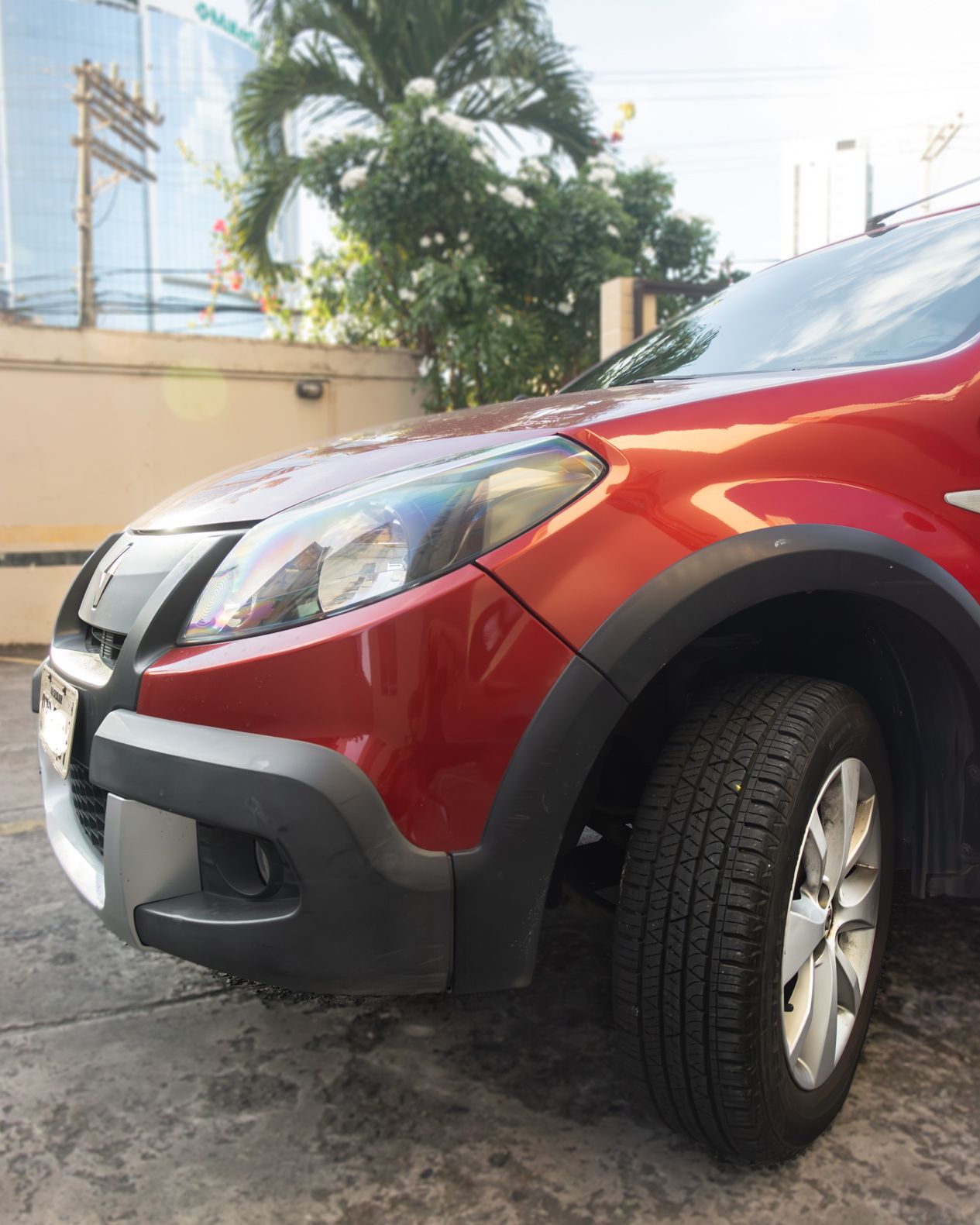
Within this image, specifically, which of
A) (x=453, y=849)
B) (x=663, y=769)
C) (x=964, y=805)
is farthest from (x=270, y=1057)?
(x=964, y=805)

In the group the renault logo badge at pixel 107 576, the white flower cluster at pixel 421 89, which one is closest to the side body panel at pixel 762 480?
the renault logo badge at pixel 107 576

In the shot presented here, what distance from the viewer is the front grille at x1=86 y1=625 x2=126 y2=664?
64.6 inches

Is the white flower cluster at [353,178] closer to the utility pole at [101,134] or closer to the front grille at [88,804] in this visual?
the front grille at [88,804]

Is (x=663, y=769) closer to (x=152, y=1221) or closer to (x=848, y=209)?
(x=152, y=1221)

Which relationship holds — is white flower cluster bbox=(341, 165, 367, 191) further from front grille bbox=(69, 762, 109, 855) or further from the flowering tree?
front grille bbox=(69, 762, 109, 855)

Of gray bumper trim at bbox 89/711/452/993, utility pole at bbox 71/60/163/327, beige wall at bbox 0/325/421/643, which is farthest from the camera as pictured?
utility pole at bbox 71/60/163/327

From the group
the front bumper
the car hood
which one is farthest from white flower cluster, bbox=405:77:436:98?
the front bumper

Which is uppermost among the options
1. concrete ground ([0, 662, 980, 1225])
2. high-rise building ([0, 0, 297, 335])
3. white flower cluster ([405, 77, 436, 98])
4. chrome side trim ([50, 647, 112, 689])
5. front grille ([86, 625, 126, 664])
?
high-rise building ([0, 0, 297, 335])

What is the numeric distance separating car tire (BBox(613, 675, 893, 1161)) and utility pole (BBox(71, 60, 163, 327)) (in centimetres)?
1450

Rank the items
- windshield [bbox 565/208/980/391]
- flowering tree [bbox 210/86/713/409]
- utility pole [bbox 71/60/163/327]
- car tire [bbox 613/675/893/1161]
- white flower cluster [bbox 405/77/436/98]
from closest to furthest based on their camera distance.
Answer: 1. car tire [bbox 613/675/893/1161]
2. windshield [bbox 565/208/980/391]
3. flowering tree [bbox 210/86/713/409]
4. white flower cluster [bbox 405/77/436/98]
5. utility pole [bbox 71/60/163/327]

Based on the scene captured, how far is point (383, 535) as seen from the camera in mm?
1398

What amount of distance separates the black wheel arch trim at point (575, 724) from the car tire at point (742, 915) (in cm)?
15

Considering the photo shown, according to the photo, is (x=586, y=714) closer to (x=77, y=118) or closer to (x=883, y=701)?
(x=883, y=701)

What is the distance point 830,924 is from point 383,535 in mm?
945
